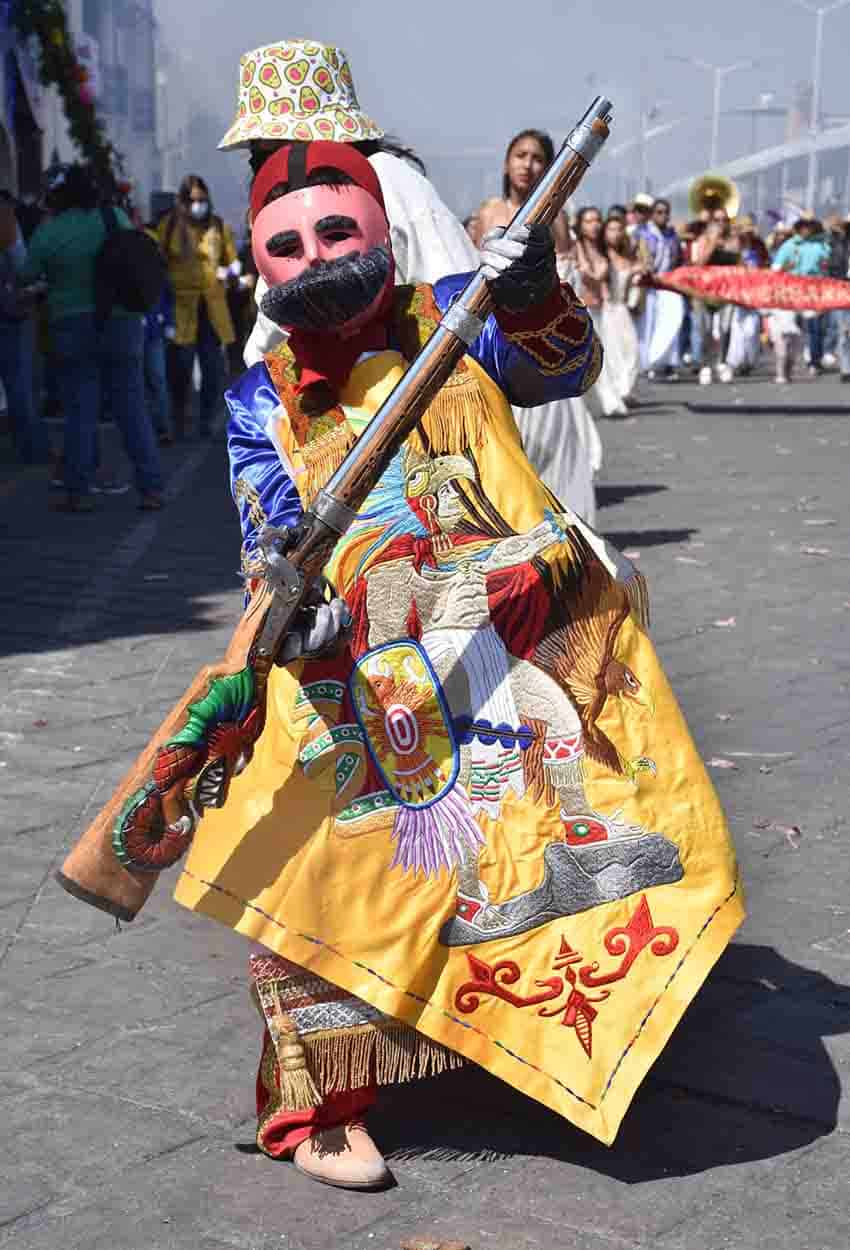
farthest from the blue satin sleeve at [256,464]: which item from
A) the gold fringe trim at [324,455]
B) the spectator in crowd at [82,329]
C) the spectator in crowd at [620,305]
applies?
the spectator in crowd at [620,305]

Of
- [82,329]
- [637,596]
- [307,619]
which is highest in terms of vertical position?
[307,619]

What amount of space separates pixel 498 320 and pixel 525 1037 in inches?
43.4

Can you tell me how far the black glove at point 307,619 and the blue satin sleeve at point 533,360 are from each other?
0.48 m

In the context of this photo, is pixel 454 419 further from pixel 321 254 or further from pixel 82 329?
pixel 82 329

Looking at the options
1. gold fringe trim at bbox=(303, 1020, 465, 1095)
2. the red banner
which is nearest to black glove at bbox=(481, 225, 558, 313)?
gold fringe trim at bbox=(303, 1020, 465, 1095)

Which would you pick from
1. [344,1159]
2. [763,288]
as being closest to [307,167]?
[344,1159]

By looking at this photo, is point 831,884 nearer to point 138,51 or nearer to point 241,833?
point 241,833

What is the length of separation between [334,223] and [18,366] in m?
10.2

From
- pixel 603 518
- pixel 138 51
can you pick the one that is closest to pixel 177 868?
pixel 603 518

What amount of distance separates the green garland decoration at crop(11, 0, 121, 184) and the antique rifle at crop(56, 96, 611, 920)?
10.9 m

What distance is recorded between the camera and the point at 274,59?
13.7 feet

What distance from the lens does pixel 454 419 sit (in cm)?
307

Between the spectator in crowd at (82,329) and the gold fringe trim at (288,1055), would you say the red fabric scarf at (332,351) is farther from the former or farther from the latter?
the spectator in crowd at (82,329)

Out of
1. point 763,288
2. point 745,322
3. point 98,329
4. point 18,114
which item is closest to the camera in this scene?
point 98,329
